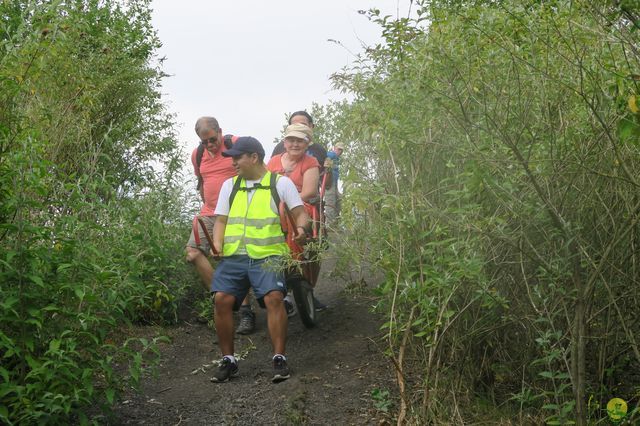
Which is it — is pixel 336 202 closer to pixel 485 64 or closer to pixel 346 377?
pixel 346 377

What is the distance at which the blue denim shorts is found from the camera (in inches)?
283

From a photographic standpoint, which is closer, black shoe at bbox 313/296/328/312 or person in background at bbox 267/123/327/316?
person in background at bbox 267/123/327/316

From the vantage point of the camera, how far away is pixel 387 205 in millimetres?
5527

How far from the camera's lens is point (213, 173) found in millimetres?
9109

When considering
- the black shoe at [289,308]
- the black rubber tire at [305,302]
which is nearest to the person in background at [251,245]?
the black rubber tire at [305,302]

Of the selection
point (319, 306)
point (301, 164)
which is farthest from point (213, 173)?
point (319, 306)

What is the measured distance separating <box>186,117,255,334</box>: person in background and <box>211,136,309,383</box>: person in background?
1.52m

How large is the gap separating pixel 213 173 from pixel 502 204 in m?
4.42

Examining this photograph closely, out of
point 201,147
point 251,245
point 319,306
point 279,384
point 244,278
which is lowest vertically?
point 279,384

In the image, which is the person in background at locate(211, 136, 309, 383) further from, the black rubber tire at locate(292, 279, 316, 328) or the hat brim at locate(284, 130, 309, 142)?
the hat brim at locate(284, 130, 309, 142)

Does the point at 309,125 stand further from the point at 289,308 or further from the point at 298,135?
the point at 289,308

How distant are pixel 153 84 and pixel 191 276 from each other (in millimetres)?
9595

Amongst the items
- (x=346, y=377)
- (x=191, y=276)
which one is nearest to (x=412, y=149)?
(x=346, y=377)

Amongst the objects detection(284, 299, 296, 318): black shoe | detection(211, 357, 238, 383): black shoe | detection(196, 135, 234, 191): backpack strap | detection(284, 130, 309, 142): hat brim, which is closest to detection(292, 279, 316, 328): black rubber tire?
detection(284, 299, 296, 318): black shoe
